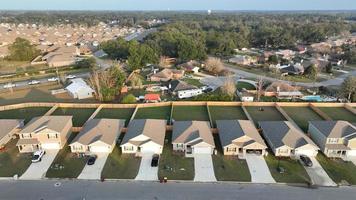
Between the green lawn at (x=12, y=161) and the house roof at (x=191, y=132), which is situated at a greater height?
the house roof at (x=191, y=132)

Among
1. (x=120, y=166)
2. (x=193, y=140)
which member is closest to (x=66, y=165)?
(x=120, y=166)

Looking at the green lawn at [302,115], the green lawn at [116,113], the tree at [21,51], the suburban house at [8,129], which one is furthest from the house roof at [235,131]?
the tree at [21,51]

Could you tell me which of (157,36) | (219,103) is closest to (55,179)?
(219,103)

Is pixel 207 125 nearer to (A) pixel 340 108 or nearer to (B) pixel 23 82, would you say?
(A) pixel 340 108

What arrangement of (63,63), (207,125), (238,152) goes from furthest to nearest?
(63,63)
(207,125)
(238,152)

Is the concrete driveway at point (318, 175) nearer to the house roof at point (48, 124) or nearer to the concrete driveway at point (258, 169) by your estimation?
the concrete driveway at point (258, 169)

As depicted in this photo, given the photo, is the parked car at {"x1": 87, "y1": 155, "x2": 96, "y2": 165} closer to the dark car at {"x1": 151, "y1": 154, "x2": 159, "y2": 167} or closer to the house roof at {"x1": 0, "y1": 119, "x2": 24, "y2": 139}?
the dark car at {"x1": 151, "y1": 154, "x2": 159, "y2": 167}
